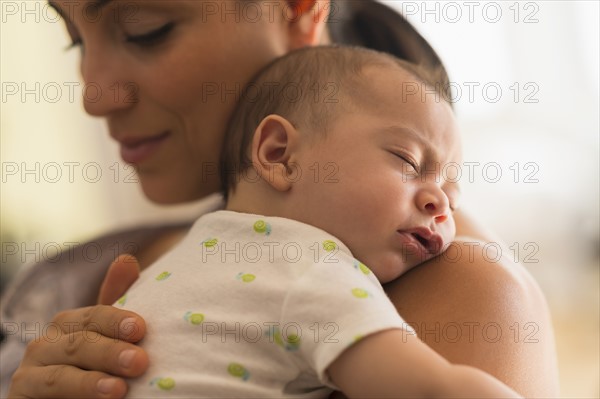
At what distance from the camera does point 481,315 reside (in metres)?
0.90

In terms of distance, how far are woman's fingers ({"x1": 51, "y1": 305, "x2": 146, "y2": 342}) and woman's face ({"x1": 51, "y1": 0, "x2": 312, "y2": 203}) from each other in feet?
1.35

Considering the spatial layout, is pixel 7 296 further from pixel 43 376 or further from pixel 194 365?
pixel 194 365

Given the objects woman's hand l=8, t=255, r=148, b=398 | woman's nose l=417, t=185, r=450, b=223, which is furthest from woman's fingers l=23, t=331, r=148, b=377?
woman's nose l=417, t=185, r=450, b=223

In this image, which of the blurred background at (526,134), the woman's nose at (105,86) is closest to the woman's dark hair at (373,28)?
the woman's nose at (105,86)

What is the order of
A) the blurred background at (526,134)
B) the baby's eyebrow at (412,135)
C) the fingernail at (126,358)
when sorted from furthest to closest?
the blurred background at (526,134) → the baby's eyebrow at (412,135) → the fingernail at (126,358)

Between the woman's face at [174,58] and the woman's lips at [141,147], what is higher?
the woman's face at [174,58]

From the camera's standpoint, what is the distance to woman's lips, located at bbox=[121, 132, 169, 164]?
1.35 meters

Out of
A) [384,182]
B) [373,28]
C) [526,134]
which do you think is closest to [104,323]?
[384,182]

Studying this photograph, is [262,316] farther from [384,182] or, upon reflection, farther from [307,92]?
[307,92]

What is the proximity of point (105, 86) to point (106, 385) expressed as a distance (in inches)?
23.6

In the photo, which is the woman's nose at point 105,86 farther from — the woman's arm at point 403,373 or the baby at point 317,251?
the woman's arm at point 403,373

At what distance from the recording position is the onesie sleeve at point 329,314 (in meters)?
0.74

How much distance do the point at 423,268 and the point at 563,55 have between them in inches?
82.1

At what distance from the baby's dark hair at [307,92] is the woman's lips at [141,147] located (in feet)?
0.68
